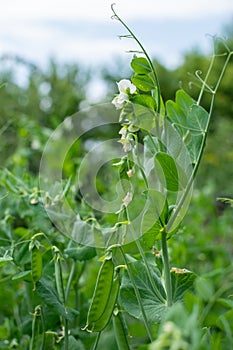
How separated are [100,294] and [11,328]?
1.67 feet

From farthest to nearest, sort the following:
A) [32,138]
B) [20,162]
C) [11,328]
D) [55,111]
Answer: [55,111] < [32,138] < [20,162] < [11,328]

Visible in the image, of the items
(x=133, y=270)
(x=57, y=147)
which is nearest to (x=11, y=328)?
(x=133, y=270)

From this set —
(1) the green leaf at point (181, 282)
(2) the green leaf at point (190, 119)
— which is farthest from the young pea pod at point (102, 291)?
(2) the green leaf at point (190, 119)

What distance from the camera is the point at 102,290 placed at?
89cm

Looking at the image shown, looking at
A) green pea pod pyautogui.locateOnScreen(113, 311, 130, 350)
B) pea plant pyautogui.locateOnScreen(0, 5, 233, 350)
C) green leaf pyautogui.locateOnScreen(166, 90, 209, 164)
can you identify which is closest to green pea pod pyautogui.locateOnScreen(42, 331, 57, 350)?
pea plant pyautogui.locateOnScreen(0, 5, 233, 350)

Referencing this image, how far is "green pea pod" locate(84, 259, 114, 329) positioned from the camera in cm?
88

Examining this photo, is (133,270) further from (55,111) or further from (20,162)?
(55,111)

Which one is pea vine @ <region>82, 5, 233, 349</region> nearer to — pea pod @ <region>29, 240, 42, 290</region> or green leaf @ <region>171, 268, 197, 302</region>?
green leaf @ <region>171, 268, 197, 302</region>

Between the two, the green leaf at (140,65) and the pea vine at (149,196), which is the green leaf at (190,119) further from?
the green leaf at (140,65)

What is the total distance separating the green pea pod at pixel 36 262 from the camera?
99cm

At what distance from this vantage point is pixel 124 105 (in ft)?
2.97

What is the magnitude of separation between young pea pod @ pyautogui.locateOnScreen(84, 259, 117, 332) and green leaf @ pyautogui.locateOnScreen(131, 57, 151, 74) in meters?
0.30

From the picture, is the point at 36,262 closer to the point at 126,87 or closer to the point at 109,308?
the point at 109,308

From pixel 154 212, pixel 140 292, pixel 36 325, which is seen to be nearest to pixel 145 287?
pixel 140 292
